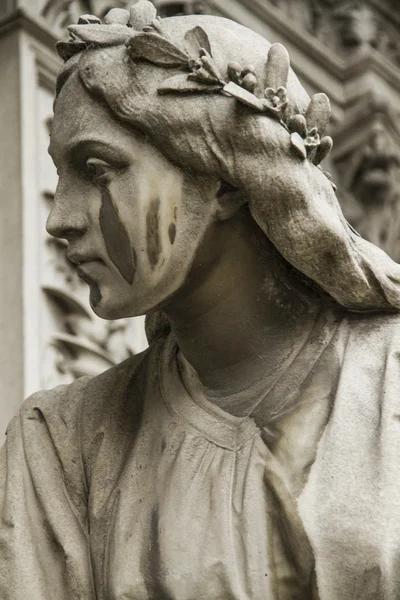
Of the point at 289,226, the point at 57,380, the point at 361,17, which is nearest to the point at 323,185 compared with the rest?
the point at 289,226

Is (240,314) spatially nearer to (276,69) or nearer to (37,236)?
(276,69)

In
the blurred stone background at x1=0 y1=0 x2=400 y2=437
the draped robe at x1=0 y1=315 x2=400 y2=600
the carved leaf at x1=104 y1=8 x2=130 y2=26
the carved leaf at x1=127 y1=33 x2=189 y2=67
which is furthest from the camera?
the blurred stone background at x1=0 y1=0 x2=400 y2=437

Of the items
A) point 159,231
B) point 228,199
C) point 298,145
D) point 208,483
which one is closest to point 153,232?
point 159,231

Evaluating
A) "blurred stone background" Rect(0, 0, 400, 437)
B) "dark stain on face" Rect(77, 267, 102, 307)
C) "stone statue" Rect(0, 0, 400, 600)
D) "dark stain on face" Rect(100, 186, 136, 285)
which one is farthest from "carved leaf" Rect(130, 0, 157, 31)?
"blurred stone background" Rect(0, 0, 400, 437)

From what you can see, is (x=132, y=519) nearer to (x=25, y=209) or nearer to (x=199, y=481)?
(x=199, y=481)

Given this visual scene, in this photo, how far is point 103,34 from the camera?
2871 millimetres

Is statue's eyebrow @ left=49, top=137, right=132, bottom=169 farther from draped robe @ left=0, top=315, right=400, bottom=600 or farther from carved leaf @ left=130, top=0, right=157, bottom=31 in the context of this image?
draped robe @ left=0, top=315, right=400, bottom=600

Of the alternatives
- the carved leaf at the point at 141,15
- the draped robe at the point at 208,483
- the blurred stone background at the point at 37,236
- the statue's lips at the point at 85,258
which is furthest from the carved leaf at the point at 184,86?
the blurred stone background at the point at 37,236

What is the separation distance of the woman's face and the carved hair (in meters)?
0.03

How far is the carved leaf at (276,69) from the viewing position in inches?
112

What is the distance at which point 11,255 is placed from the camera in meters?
4.34

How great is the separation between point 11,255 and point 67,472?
1.42 meters

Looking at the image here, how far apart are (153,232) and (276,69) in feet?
0.88

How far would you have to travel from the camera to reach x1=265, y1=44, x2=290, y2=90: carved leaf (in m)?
2.84
